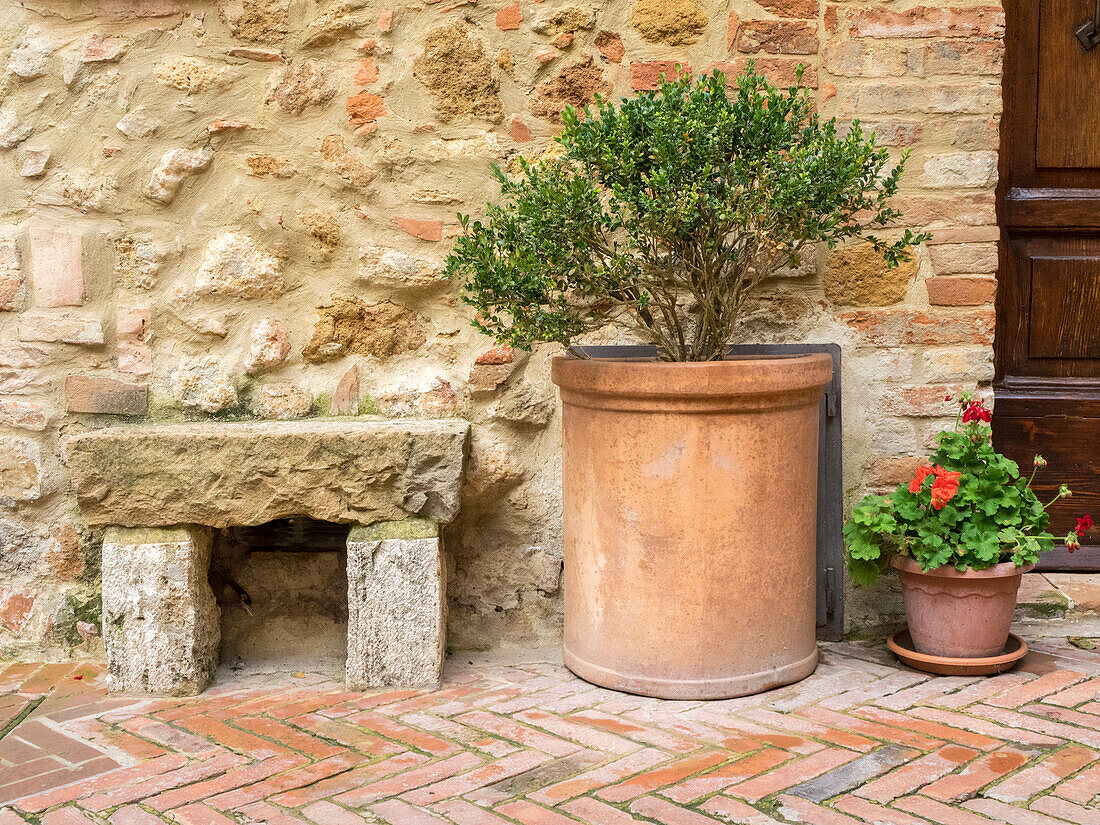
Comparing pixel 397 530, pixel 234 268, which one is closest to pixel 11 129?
pixel 234 268

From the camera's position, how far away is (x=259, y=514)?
2.74m

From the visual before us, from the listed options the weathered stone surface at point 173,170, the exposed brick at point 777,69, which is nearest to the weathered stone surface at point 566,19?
the exposed brick at point 777,69

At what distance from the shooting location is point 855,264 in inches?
116

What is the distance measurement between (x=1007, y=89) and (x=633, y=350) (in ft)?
4.95

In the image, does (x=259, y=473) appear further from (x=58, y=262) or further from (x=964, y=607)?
(x=964, y=607)

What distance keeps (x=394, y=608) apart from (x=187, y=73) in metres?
1.64

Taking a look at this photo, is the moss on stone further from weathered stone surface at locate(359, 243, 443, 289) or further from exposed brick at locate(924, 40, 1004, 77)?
exposed brick at locate(924, 40, 1004, 77)

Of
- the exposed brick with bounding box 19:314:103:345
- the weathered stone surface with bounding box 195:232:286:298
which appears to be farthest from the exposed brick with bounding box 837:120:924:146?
the exposed brick with bounding box 19:314:103:345

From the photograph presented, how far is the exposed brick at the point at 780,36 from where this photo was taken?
290cm

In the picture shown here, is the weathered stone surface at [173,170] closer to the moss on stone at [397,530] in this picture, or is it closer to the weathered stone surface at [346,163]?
the weathered stone surface at [346,163]

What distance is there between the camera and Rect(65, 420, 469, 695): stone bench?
2.68 meters

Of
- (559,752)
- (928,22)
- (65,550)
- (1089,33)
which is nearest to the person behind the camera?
(559,752)

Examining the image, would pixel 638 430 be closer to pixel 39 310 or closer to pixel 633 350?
pixel 633 350

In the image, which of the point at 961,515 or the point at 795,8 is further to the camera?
the point at 795,8
